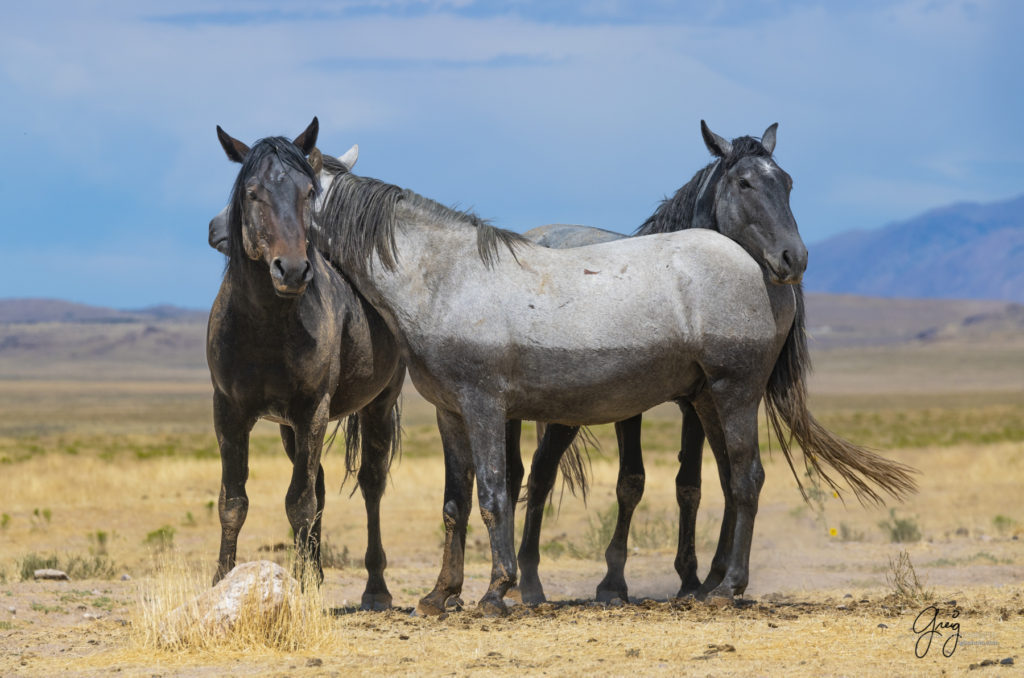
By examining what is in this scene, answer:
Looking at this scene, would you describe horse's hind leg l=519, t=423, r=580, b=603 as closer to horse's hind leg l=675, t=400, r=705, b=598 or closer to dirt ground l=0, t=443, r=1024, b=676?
dirt ground l=0, t=443, r=1024, b=676

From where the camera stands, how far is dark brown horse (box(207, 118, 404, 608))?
6965mm

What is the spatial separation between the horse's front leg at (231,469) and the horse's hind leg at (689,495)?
3071 mm

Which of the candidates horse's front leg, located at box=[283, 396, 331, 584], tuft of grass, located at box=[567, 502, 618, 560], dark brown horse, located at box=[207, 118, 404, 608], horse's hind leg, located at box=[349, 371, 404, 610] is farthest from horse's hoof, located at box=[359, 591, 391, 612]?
tuft of grass, located at box=[567, 502, 618, 560]

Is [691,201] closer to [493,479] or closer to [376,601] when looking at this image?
[493,479]

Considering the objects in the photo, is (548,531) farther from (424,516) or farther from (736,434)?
(736,434)

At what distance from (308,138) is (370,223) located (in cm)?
68

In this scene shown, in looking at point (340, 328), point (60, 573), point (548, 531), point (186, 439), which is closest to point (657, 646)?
point (340, 328)

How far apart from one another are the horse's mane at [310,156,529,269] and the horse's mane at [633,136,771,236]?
140 centimetres

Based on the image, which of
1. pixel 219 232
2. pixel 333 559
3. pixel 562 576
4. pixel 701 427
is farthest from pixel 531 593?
pixel 333 559

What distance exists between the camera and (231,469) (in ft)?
25.5

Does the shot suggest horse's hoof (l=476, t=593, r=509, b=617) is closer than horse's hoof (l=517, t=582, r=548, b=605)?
Yes

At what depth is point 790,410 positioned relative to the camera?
26.7 feet

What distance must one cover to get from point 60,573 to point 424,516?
8585mm

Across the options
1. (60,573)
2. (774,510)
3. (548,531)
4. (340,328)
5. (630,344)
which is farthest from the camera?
Answer: (774,510)
